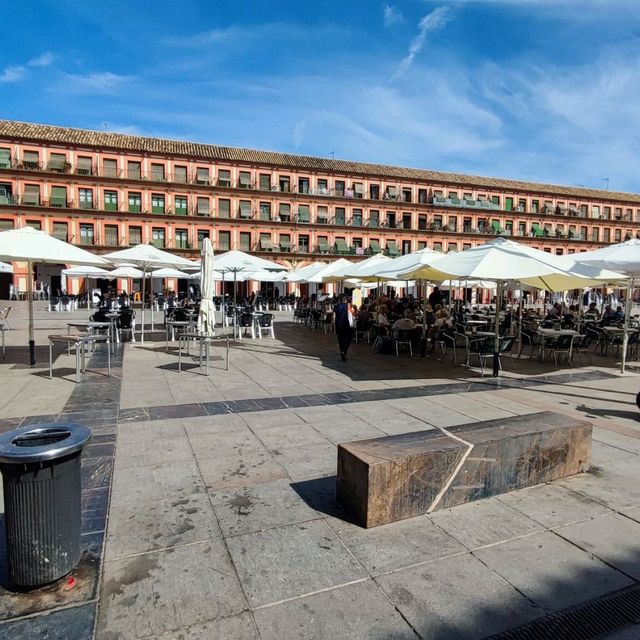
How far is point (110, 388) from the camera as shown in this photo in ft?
20.3

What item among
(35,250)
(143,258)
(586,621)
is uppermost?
(143,258)

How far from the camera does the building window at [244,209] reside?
39312mm

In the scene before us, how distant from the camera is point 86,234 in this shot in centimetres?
3509

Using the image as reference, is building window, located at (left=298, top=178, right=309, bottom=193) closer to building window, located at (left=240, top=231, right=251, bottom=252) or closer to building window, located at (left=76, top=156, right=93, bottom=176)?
building window, located at (left=240, top=231, right=251, bottom=252)

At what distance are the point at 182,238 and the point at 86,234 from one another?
707 centimetres

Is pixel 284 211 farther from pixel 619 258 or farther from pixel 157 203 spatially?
pixel 619 258

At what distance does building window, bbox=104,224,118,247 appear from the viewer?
35.6m

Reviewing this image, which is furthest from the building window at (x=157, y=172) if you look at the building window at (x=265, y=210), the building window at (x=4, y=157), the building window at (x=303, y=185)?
the building window at (x=303, y=185)

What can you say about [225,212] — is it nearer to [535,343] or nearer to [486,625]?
[535,343]

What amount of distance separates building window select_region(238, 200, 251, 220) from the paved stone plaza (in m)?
35.4

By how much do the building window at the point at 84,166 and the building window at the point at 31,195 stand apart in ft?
10.3

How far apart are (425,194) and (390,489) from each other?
45.4m

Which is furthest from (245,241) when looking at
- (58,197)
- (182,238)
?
(58,197)

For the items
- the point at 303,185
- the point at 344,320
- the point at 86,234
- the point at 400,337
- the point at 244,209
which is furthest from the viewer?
the point at 303,185
